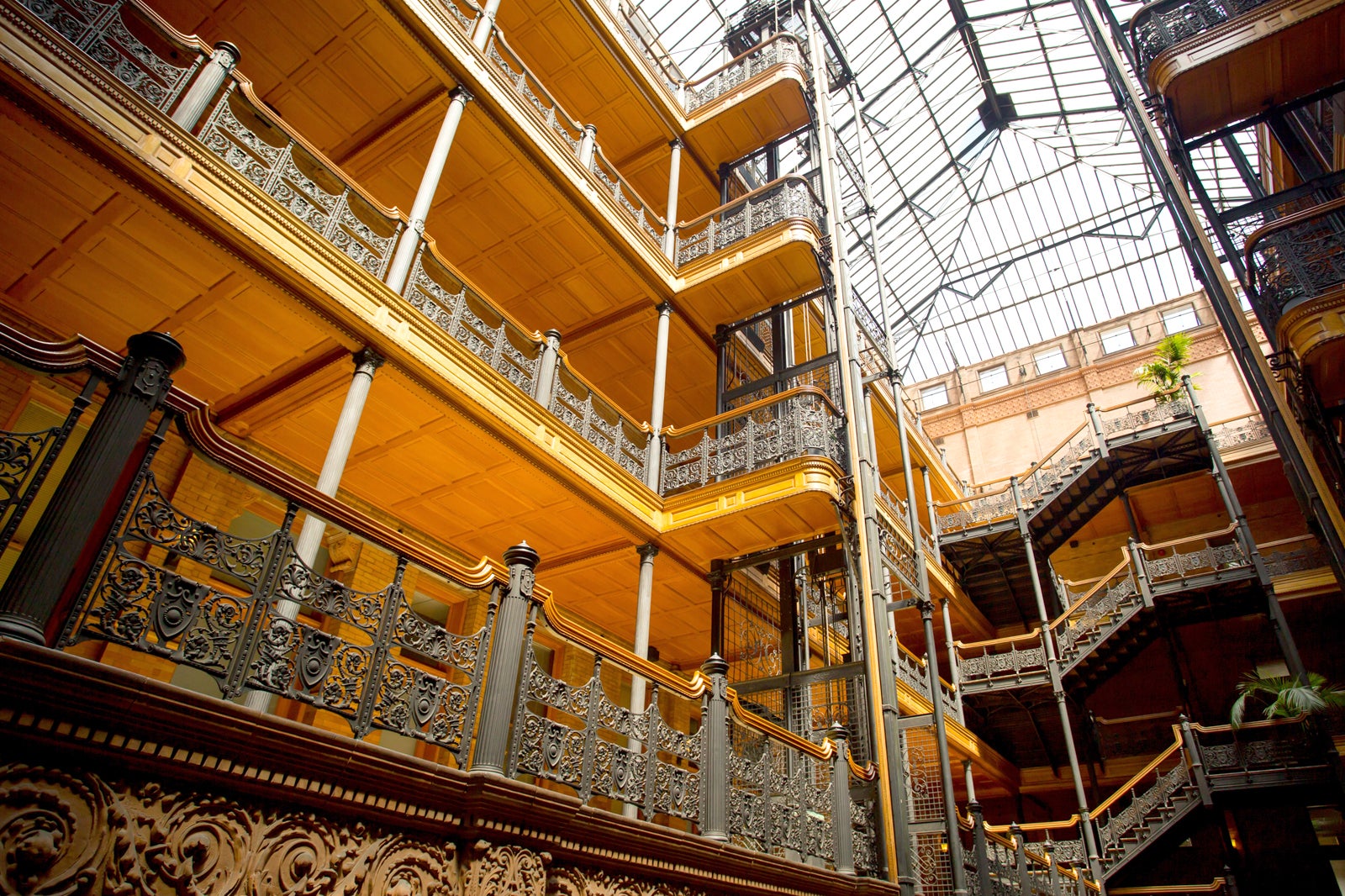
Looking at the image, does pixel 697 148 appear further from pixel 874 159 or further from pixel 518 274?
pixel 874 159

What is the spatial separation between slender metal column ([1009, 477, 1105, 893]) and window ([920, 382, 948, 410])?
1144 centimetres

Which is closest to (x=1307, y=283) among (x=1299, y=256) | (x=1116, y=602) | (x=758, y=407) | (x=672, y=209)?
(x=1299, y=256)

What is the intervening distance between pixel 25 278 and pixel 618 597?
8.83m

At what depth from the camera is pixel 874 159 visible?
27781 mm

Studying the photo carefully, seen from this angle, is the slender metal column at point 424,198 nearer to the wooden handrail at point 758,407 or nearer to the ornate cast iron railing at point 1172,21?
the wooden handrail at point 758,407

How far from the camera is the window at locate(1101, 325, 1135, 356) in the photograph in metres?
29.3

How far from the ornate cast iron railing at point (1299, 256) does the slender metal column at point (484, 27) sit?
11644mm

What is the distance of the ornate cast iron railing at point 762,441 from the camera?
11.3m

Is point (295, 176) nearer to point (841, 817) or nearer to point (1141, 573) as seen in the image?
point (841, 817)

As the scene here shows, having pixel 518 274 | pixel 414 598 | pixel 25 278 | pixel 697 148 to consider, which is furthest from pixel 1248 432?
pixel 25 278

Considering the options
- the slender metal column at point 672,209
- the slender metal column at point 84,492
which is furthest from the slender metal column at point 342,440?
the slender metal column at point 672,209

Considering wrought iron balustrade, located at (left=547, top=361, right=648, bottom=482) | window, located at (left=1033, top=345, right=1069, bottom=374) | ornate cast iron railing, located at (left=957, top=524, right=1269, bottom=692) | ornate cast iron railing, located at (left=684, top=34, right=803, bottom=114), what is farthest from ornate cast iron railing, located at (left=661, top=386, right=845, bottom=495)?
window, located at (left=1033, top=345, right=1069, bottom=374)

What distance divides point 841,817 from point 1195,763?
36.8ft

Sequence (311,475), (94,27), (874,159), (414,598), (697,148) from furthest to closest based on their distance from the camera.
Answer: (874,159) → (697,148) → (414,598) → (311,475) → (94,27)
